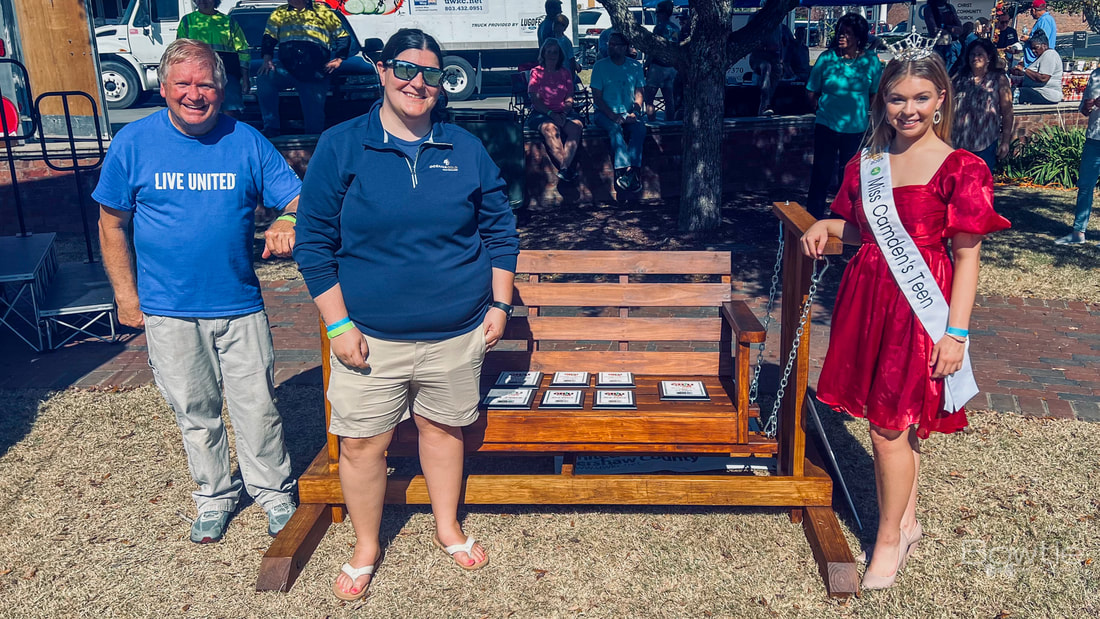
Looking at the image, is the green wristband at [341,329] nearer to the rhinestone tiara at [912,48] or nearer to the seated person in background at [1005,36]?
the rhinestone tiara at [912,48]

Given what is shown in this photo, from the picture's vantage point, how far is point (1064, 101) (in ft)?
45.4

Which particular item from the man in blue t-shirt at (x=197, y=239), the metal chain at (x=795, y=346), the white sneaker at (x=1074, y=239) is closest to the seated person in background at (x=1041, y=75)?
the white sneaker at (x=1074, y=239)

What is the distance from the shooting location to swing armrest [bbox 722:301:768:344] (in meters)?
3.71

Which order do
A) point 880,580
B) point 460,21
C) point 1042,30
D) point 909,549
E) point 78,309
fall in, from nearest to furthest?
point 880,580 → point 909,549 → point 78,309 → point 1042,30 → point 460,21

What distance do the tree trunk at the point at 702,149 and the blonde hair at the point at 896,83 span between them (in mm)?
5917

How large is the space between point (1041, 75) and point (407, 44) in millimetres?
11105

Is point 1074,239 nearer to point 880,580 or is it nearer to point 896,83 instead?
point 880,580

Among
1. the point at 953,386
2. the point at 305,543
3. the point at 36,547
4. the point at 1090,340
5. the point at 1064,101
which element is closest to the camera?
the point at 953,386

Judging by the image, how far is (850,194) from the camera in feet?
11.0

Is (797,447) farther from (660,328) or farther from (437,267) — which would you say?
(437,267)

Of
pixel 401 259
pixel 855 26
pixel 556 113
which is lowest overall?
pixel 556 113

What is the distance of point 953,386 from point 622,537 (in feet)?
4.90

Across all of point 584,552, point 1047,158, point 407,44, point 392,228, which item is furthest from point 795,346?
point 1047,158

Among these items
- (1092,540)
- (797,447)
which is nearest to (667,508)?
(797,447)
